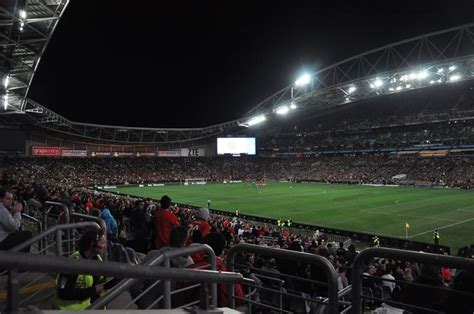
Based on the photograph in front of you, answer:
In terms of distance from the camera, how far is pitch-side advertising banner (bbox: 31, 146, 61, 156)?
222ft

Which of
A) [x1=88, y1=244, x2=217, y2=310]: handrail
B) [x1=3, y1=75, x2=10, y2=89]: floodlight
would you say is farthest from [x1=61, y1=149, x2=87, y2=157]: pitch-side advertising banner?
[x1=88, y1=244, x2=217, y2=310]: handrail

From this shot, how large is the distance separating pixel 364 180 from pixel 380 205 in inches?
1182

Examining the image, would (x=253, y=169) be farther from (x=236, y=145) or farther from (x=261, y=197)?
(x=261, y=197)

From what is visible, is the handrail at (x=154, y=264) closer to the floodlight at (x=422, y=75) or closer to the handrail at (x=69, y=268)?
the handrail at (x=69, y=268)

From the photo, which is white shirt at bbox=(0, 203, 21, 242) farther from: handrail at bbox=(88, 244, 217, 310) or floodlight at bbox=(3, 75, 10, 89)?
floodlight at bbox=(3, 75, 10, 89)

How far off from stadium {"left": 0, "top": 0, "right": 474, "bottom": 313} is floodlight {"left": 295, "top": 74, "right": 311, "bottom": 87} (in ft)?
1.21

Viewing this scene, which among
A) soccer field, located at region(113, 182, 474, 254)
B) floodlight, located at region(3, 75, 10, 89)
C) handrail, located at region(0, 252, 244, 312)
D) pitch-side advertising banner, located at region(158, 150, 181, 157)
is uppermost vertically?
floodlight, located at region(3, 75, 10, 89)

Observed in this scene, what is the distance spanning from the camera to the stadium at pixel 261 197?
3.09 meters

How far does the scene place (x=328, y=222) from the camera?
2931 centimetres

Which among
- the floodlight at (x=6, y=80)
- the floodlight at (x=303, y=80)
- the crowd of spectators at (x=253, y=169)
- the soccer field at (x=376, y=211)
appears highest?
the floodlight at (x=303, y=80)

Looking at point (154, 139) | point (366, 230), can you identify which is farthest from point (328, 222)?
point (154, 139)

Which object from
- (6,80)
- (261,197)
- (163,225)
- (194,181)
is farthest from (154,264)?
(194,181)

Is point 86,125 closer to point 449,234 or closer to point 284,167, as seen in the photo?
point 284,167

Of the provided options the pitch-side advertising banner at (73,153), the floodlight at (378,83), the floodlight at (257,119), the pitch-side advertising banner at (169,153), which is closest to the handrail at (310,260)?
the floodlight at (378,83)
